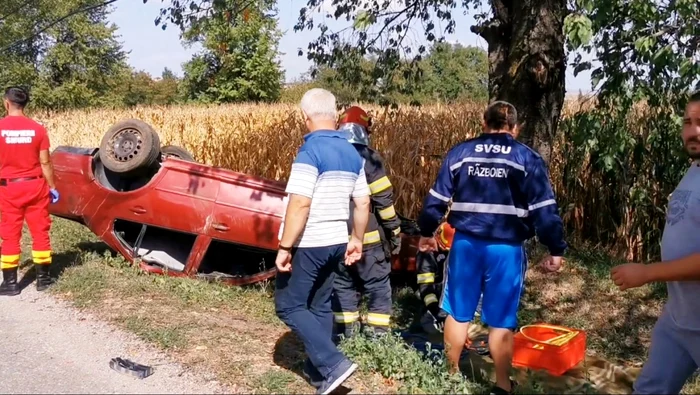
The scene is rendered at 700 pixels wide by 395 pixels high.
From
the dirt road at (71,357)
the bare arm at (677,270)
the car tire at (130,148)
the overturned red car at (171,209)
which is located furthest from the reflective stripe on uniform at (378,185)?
the car tire at (130,148)

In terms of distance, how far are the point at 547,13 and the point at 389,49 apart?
8.31ft

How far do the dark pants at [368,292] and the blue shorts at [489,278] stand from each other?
122cm

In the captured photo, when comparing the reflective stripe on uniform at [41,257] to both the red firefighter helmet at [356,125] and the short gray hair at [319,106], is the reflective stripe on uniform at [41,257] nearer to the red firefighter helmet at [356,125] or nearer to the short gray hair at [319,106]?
the red firefighter helmet at [356,125]

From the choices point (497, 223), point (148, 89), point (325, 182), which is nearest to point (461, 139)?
point (497, 223)

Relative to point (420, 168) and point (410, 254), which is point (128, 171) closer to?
point (410, 254)

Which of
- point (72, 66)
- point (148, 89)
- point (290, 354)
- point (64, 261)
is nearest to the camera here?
point (290, 354)

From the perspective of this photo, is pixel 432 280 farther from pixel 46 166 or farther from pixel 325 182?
pixel 46 166

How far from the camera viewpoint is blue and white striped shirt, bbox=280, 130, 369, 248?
4.00m

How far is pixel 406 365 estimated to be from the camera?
177 inches

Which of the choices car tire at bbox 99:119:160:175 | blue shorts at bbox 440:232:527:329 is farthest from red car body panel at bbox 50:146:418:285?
blue shorts at bbox 440:232:527:329

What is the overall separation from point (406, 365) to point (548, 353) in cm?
111

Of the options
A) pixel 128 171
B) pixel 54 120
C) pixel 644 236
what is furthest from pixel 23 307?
pixel 54 120

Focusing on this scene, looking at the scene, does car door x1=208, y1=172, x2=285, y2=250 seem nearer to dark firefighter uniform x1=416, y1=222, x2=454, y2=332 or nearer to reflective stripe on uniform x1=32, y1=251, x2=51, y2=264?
dark firefighter uniform x1=416, y1=222, x2=454, y2=332

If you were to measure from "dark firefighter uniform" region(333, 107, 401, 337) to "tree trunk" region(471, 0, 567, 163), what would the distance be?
2.35 metres
